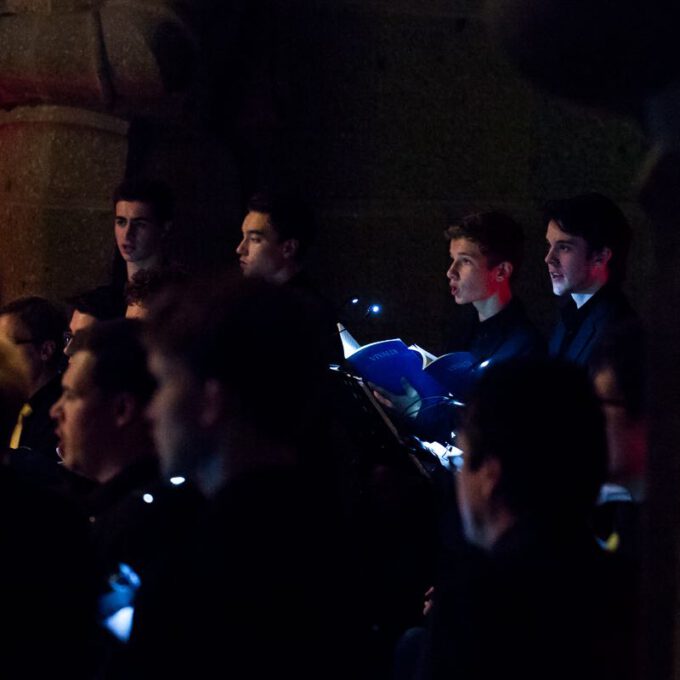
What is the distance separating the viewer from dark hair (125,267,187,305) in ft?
15.9

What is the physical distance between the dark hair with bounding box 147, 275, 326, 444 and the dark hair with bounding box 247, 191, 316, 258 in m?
3.17

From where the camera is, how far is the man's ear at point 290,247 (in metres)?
5.90

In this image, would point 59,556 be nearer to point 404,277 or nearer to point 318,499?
point 318,499

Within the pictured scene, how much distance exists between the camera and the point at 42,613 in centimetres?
267

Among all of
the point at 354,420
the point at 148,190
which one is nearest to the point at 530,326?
the point at 354,420

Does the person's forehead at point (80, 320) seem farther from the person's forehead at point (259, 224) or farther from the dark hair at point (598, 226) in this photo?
the dark hair at point (598, 226)

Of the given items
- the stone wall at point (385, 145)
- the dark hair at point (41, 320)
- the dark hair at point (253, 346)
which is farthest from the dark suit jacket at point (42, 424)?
the dark hair at point (253, 346)

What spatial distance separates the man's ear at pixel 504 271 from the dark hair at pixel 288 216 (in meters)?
0.86

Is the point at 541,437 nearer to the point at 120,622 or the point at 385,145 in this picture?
the point at 120,622

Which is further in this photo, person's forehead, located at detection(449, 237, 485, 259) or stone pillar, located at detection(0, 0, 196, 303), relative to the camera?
stone pillar, located at detection(0, 0, 196, 303)

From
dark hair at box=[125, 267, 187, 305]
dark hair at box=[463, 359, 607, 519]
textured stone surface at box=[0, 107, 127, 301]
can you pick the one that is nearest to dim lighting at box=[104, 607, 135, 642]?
dark hair at box=[463, 359, 607, 519]

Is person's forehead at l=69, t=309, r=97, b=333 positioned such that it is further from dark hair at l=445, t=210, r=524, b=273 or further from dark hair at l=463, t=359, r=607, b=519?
dark hair at l=463, t=359, r=607, b=519

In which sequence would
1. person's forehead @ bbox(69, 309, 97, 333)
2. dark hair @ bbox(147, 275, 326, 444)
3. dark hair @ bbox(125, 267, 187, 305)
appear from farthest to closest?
person's forehead @ bbox(69, 309, 97, 333)
dark hair @ bbox(125, 267, 187, 305)
dark hair @ bbox(147, 275, 326, 444)

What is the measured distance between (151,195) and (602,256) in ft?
6.36
